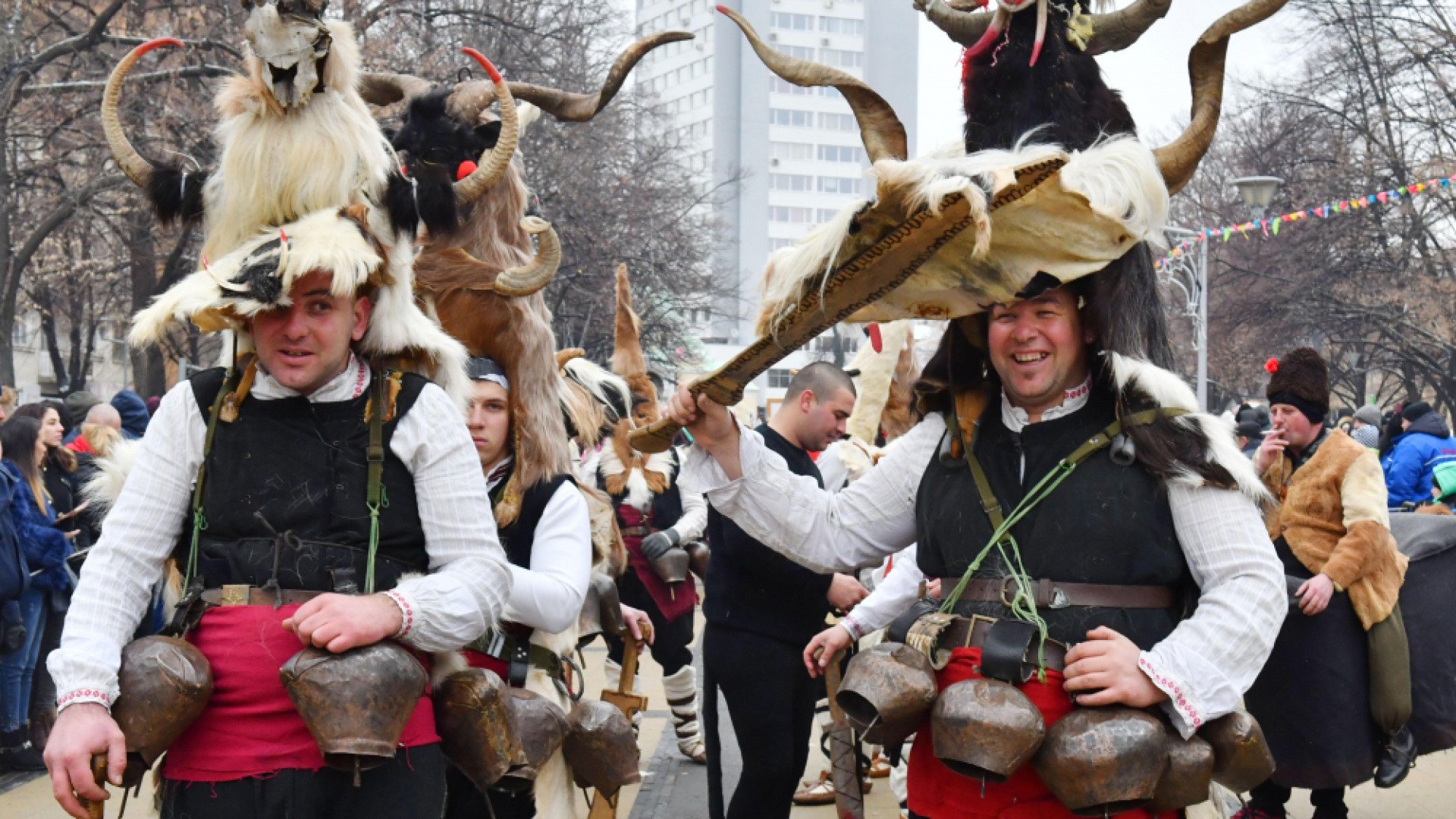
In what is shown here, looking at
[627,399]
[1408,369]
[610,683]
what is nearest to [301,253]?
[627,399]

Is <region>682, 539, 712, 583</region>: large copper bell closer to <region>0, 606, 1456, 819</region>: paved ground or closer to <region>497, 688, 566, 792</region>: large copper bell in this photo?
<region>0, 606, 1456, 819</region>: paved ground

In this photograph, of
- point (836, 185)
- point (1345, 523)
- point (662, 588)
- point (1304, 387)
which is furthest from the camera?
point (836, 185)

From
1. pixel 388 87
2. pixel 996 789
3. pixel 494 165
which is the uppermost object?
pixel 388 87

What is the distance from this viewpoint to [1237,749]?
2.85 m

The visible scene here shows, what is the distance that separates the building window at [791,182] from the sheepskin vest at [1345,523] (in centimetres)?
9108

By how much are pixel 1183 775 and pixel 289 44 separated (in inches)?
97.2

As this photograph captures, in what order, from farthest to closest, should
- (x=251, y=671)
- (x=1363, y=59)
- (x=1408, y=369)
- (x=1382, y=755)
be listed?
1. (x=1408, y=369)
2. (x=1363, y=59)
3. (x=1382, y=755)
4. (x=251, y=671)

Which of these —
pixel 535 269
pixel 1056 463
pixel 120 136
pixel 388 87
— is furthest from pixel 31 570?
pixel 1056 463

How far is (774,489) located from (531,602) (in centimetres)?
76

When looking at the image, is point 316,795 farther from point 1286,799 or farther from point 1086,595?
point 1286,799

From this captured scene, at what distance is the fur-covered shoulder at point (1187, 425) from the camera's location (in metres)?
2.89

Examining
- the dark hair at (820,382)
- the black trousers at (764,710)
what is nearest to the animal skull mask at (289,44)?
the black trousers at (764,710)

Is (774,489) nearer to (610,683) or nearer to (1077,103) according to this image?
(1077,103)

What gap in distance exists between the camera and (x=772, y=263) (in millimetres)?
3113
